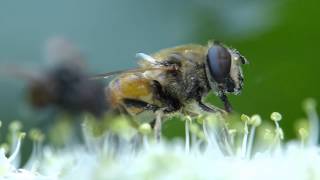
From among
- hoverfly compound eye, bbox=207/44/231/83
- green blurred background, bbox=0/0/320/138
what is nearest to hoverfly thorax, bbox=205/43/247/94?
hoverfly compound eye, bbox=207/44/231/83

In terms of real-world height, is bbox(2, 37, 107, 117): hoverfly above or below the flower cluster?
above

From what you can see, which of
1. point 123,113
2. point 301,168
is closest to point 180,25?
point 123,113

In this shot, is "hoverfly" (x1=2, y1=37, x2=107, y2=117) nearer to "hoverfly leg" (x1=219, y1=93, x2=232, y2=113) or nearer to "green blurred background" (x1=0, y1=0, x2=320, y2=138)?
"green blurred background" (x1=0, y1=0, x2=320, y2=138)

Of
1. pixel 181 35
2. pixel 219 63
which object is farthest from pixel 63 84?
pixel 219 63

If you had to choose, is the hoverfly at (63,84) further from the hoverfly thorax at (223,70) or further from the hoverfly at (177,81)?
the hoverfly thorax at (223,70)

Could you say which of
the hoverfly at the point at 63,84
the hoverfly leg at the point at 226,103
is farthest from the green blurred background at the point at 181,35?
the hoverfly leg at the point at 226,103

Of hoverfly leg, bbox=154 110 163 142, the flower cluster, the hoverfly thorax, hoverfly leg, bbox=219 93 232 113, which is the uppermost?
the hoverfly thorax

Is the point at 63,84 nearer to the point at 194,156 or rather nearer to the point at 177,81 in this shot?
the point at 177,81

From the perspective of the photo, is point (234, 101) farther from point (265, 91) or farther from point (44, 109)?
point (44, 109)
